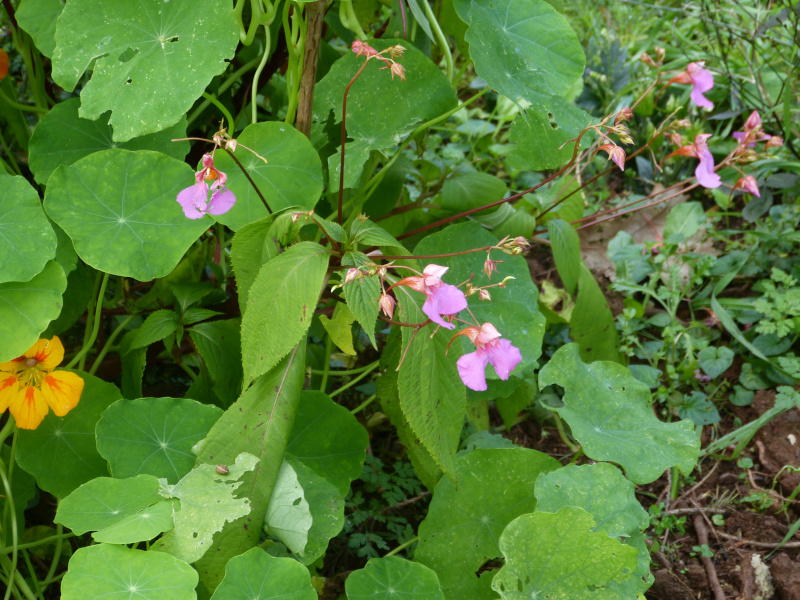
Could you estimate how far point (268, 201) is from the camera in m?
1.24

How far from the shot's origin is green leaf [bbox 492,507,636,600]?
1.00 meters

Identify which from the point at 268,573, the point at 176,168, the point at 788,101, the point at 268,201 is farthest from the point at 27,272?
the point at 788,101

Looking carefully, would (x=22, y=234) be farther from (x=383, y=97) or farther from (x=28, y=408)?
(x=383, y=97)

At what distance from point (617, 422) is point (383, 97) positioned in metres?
0.79

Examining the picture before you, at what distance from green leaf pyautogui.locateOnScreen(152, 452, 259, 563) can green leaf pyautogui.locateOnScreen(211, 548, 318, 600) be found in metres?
0.06

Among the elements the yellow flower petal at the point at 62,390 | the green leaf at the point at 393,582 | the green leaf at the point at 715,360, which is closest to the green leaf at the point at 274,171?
the yellow flower petal at the point at 62,390

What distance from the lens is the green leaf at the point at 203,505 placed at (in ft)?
3.15

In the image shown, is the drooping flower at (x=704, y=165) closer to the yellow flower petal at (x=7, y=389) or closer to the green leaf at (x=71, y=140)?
the green leaf at (x=71, y=140)

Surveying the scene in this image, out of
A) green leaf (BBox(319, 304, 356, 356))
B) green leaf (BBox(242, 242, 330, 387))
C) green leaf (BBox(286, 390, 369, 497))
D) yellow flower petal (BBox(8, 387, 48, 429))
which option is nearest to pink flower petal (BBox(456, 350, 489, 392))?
green leaf (BBox(242, 242, 330, 387))

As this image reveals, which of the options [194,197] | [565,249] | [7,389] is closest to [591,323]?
[565,249]

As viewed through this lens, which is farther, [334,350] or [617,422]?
[334,350]

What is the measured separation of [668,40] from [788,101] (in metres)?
1.10

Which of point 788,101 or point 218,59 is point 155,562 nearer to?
point 218,59

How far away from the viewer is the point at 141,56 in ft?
3.89
